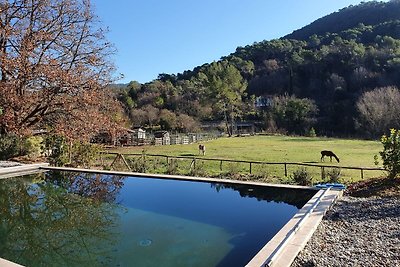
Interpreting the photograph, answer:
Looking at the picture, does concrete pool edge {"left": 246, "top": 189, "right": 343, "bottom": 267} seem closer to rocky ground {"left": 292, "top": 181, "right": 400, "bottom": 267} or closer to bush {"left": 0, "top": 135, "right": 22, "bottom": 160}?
rocky ground {"left": 292, "top": 181, "right": 400, "bottom": 267}

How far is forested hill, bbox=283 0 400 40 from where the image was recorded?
81.9 meters

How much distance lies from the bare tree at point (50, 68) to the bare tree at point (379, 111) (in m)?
39.3

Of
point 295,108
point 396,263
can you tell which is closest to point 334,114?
point 295,108

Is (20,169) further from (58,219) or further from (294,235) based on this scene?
(294,235)

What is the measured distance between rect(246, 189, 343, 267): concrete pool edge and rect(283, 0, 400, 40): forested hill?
3385 inches

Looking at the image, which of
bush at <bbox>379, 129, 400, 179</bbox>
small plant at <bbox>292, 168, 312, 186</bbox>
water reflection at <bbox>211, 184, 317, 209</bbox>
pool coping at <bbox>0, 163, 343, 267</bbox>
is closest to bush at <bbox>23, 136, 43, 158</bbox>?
water reflection at <bbox>211, 184, 317, 209</bbox>

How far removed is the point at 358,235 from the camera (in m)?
5.16

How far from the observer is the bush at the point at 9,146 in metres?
15.0

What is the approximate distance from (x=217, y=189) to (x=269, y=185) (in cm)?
144

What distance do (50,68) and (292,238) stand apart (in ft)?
40.3

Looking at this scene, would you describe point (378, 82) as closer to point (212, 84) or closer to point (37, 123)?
point (212, 84)

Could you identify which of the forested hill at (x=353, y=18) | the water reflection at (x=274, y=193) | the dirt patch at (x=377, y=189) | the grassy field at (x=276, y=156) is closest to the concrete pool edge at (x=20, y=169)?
the grassy field at (x=276, y=156)

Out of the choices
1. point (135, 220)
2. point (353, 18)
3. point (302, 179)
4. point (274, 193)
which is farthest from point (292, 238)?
point (353, 18)

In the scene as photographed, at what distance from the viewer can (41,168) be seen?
1245 cm
